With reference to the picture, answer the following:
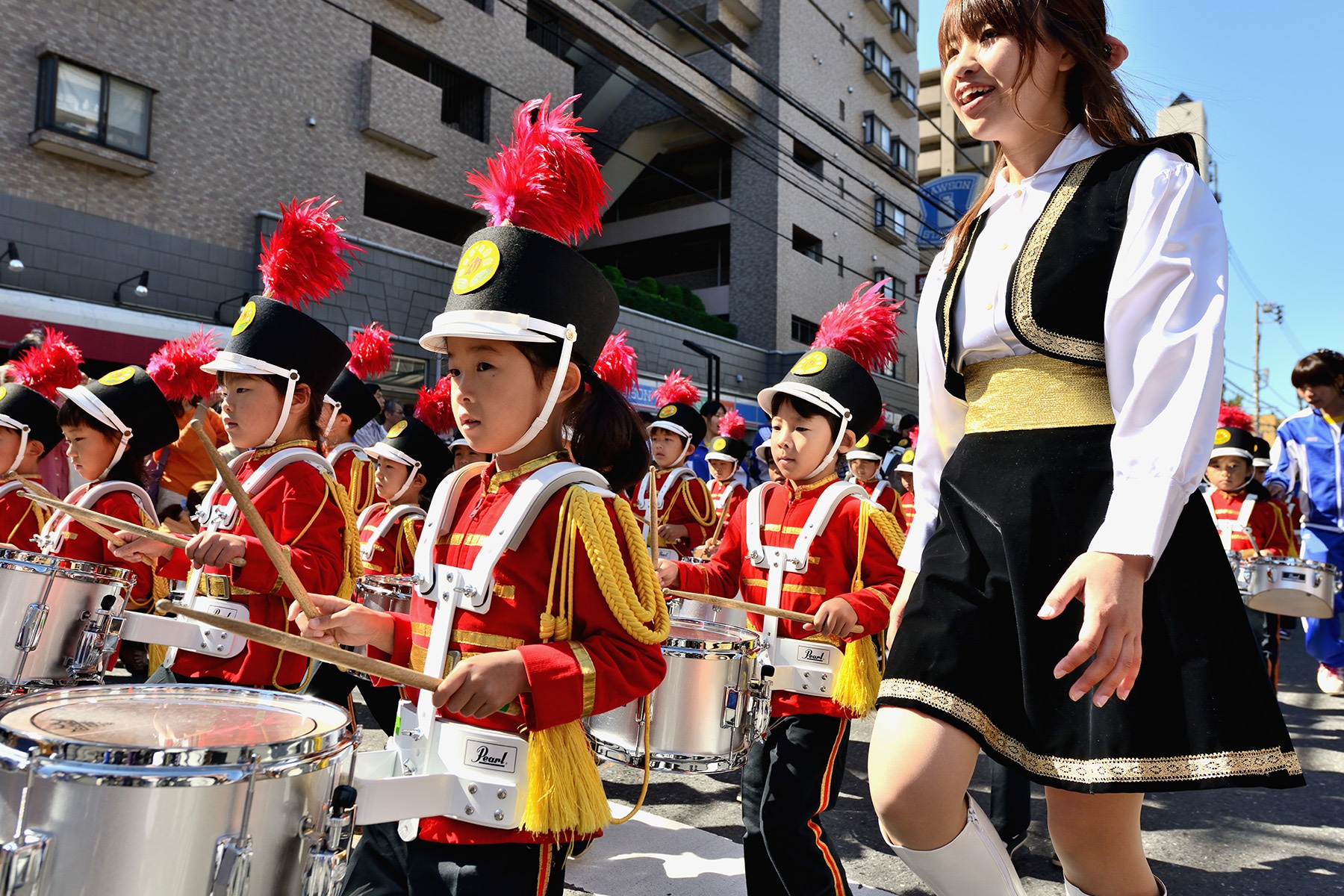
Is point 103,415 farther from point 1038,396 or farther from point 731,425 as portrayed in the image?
point 731,425

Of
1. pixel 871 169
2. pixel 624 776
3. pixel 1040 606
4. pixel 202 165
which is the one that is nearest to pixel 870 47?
pixel 871 169

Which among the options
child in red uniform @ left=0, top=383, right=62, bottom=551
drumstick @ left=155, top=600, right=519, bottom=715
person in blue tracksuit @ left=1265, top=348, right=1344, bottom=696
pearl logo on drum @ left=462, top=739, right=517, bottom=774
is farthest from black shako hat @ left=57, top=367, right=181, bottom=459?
person in blue tracksuit @ left=1265, top=348, right=1344, bottom=696

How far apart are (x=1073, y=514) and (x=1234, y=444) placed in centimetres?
728

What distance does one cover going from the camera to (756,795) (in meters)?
2.95

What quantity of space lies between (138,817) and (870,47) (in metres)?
34.5

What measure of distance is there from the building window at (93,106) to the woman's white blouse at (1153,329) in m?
14.3

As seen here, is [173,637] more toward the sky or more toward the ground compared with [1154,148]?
more toward the ground

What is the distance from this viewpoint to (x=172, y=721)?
1.53 m

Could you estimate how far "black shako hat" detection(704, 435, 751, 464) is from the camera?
34.6 feet

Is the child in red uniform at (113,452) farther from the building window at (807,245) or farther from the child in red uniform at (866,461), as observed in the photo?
the building window at (807,245)

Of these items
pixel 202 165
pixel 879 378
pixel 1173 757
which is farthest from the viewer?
pixel 879 378

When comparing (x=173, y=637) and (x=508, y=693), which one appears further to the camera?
(x=173, y=637)

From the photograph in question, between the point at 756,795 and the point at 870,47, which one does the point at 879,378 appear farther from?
the point at 756,795

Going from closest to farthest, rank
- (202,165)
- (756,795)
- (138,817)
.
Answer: (138,817) < (756,795) < (202,165)
